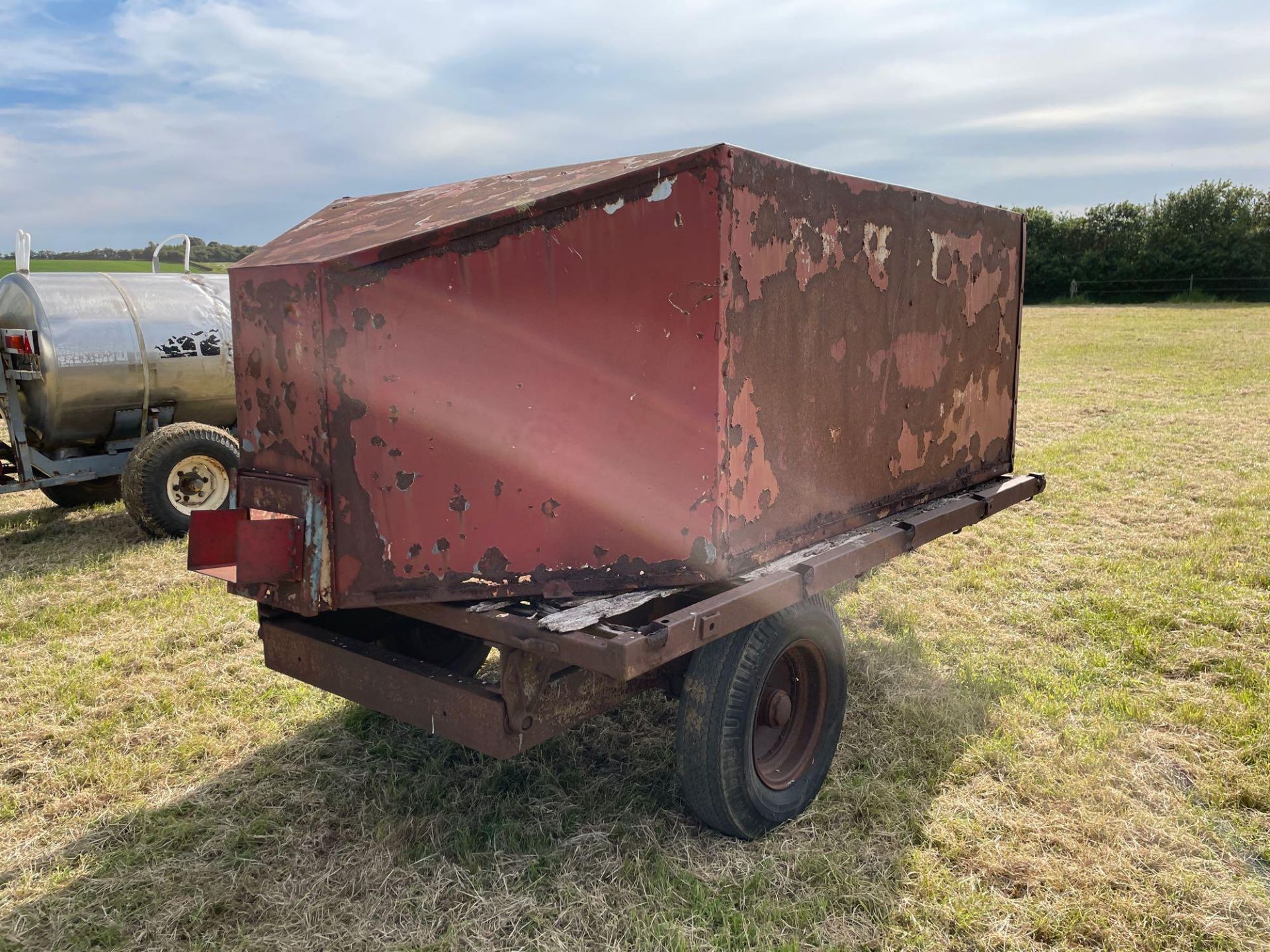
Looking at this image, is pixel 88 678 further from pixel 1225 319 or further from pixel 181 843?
pixel 1225 319

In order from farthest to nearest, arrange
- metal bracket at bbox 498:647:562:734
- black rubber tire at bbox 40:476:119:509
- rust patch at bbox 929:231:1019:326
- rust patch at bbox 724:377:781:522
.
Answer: black rubber tire at bbox 40:476:119:509
rust patch at bbox 929:231:1019:326
rust patch at bbox 724:377:781:522
metal bracket at bbox 498:647:562:734

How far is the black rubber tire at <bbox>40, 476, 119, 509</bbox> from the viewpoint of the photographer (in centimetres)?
770

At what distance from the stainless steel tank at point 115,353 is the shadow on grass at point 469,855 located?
427 centimetres

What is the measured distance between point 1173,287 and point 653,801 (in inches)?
1356

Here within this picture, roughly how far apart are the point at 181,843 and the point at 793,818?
208 centimetres

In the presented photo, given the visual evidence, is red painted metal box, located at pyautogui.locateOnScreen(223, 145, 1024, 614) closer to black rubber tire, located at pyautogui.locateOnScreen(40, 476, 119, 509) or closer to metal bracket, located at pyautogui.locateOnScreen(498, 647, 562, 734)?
metal bracket, located at pyautogui.locateOnScreen(498, 647, 562, 734)

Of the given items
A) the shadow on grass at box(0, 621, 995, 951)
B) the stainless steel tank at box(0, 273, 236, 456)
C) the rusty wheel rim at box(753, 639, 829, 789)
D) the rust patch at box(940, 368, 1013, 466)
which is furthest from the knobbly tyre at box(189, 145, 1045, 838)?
the stainless steel tank at box(0, 273, 236, 456)

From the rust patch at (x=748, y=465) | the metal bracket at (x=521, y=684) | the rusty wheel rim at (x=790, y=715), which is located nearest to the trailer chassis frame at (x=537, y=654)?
the metal bracket at (x=521, y=684)

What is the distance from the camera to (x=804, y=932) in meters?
2.60

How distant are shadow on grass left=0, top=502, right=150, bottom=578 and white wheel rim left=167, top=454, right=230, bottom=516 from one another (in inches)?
16.6

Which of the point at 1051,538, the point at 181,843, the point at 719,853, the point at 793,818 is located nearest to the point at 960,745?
the point at 793,818

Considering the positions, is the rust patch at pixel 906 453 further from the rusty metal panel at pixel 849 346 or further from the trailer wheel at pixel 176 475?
the trailer wheel at pixel 176 475

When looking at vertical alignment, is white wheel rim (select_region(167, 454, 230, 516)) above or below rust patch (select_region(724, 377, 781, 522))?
below

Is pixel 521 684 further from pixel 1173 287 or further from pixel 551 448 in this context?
pixel 1173 287
